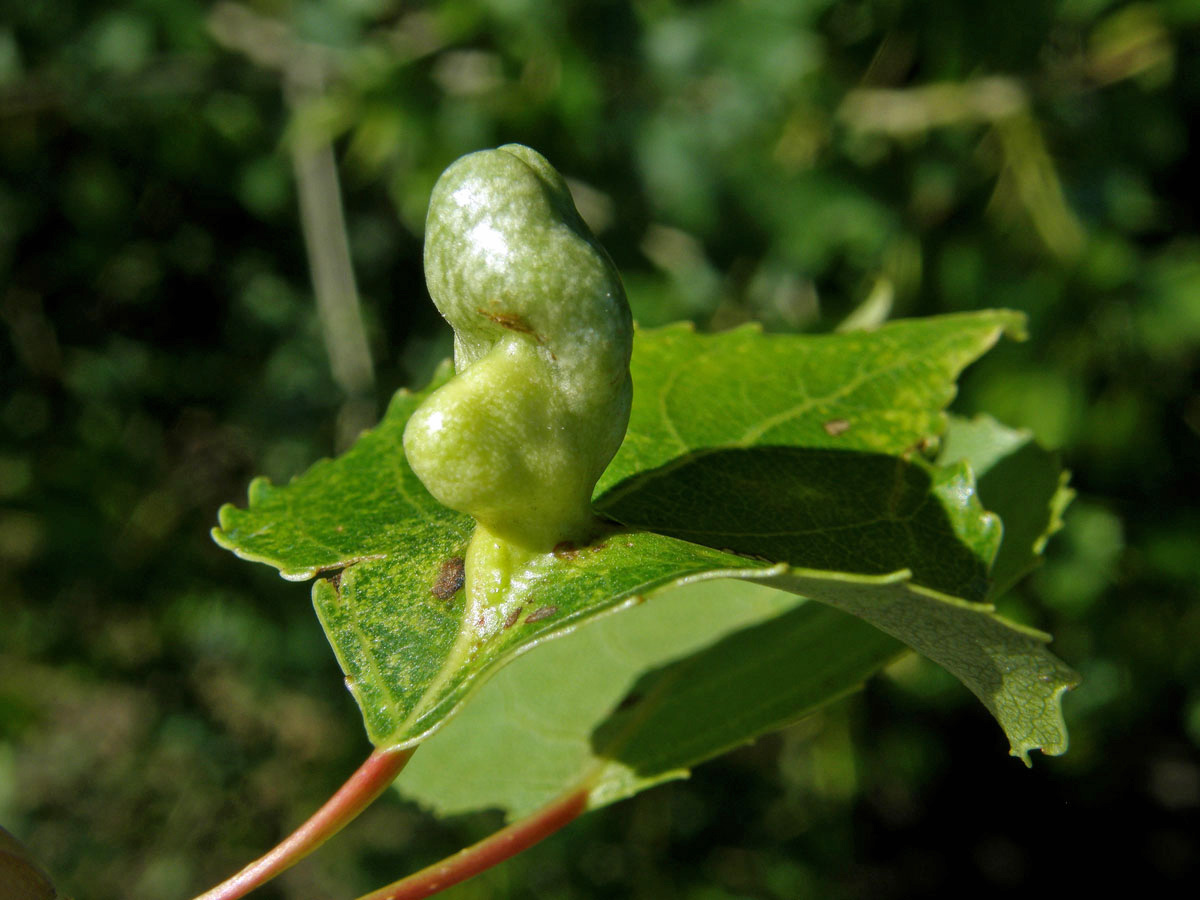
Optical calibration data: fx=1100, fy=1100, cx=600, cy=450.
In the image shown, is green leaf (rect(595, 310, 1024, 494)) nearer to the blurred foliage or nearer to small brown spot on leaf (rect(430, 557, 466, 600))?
small brown spot on leaf (rect(430, 557, 466, 600))

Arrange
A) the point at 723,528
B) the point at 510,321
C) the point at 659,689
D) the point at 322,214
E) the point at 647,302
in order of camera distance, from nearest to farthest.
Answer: the point at 510,321
the point at 723,528
the point at 659,689
the point at 647,302
the point at 322,214

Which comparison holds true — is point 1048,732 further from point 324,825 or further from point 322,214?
point 322,214

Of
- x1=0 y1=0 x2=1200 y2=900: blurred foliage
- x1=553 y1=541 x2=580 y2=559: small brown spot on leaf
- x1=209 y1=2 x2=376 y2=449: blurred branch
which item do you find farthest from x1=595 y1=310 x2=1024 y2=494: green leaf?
x1=209 y1=2 x2=376 y2=449: blurred branch

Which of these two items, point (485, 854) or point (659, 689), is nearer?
point (485, 854)

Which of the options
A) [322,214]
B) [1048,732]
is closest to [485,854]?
[1048,732]

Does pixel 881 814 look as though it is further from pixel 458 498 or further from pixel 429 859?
pixel 458 498

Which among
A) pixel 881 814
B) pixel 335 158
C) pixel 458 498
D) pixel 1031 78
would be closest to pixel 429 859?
pixel 881 814

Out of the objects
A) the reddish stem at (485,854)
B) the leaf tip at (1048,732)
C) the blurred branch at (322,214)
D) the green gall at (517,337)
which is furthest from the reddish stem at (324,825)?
the blurred branch at (322,214)
